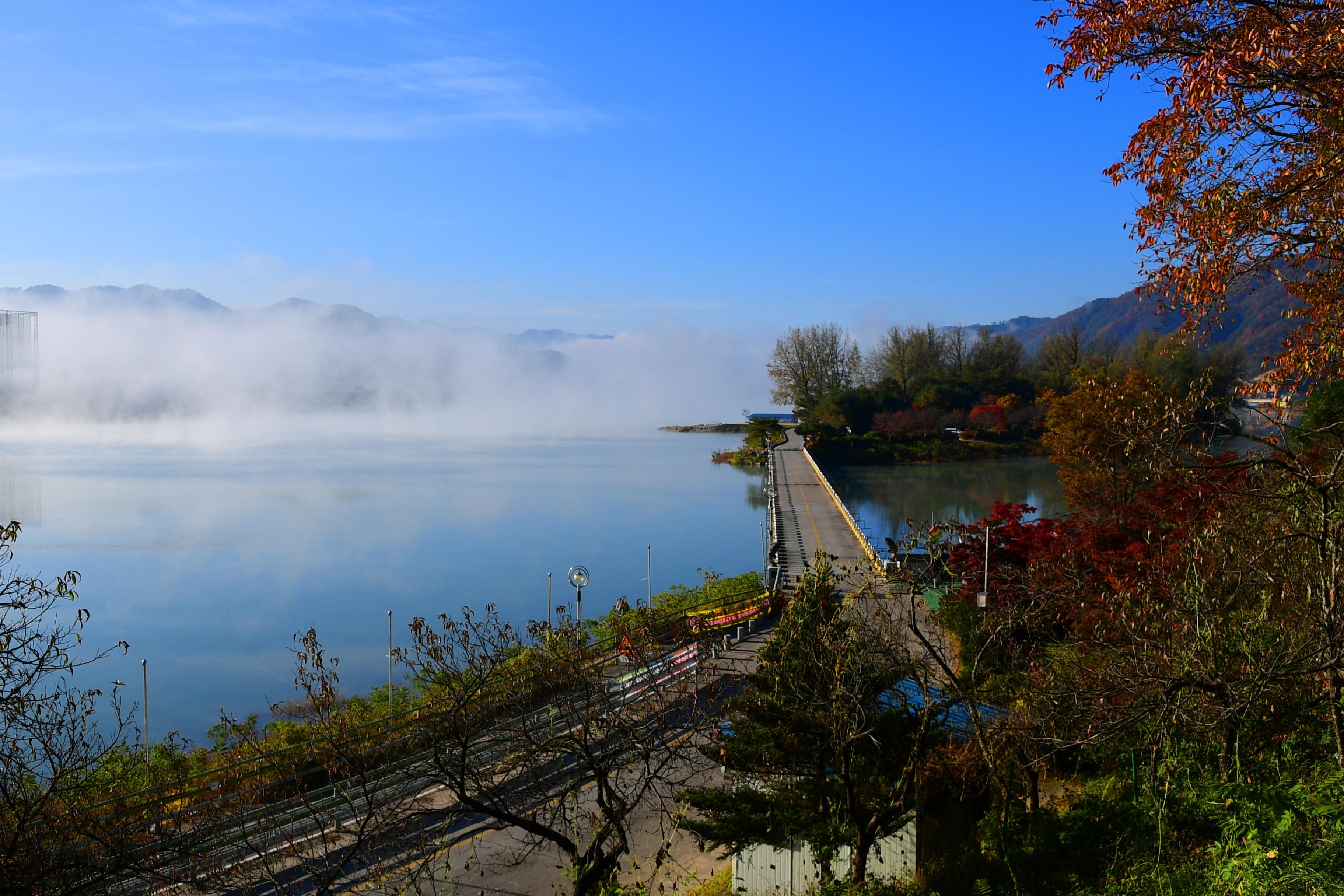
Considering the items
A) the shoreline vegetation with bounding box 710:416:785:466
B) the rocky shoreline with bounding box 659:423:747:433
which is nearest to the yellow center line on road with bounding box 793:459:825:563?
the shoreline vegetation with bounding box 710:416:785:466

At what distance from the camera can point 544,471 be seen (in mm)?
85812

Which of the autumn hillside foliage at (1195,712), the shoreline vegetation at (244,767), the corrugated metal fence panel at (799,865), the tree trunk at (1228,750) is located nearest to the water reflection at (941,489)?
the corrugated metal fence panel at (799,865)

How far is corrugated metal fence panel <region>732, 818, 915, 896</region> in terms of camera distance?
10133 mm

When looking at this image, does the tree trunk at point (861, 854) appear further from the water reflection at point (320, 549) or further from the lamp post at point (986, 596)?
the water reflection at point (320, 549)

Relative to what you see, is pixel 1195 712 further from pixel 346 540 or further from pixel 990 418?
pixel 990 418

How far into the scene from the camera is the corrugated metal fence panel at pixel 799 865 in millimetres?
10133

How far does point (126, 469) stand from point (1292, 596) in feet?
304

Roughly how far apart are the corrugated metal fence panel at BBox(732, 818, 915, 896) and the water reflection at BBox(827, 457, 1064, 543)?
100 ft

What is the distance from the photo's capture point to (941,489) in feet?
218

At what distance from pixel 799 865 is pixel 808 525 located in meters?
33.0

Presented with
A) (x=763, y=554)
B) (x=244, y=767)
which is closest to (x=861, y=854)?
(x=244, y=767)

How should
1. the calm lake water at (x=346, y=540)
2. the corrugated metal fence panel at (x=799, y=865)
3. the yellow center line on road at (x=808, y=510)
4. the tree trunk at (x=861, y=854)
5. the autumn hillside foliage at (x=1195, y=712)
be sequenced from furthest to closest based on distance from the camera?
the yellow center line on road at (x=808, y=510) → the calm lake water at (x=346, y=540) → the corrugated metal fence panel at (x=799, y=865) → the tree trunk at (x=861, y=854) → the autumn hillside foliage at (x=1195, y=712)

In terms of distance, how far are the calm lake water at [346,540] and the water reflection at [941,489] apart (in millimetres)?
342

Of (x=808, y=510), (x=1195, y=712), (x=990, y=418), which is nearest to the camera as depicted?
(x=1195, y=712)
